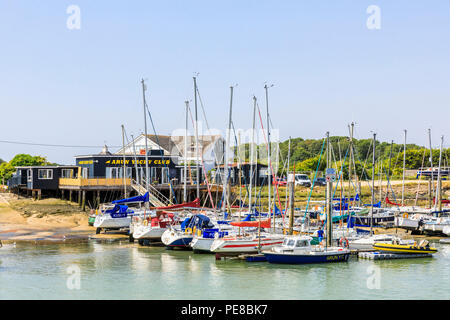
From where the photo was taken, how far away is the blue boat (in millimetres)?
38656

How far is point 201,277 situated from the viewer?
3497cm

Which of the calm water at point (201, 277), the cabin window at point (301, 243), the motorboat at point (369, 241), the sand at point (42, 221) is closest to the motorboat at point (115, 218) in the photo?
the sand at point (42, 221)

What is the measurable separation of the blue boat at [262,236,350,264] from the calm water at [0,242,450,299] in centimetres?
55

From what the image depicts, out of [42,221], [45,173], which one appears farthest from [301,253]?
[45,173]

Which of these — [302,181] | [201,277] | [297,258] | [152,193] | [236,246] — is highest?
[302,181]

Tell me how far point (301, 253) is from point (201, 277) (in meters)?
7.58

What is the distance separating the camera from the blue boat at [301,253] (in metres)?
38.7

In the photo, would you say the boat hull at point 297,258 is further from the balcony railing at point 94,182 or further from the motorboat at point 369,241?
the balcony railing at point 94,182

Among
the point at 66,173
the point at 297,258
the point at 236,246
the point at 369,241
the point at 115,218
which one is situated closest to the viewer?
the point at 297,258

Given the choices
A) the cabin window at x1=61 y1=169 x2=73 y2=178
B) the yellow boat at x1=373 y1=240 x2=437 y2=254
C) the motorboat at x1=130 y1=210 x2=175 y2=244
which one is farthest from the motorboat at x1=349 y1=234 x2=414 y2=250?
the cabin window at x1=61 y1=169 x2=73 y2=178

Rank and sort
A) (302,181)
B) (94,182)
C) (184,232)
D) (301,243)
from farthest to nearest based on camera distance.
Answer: (302,181) → (94,182) → (184,232) → (301,243)

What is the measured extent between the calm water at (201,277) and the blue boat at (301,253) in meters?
0.55

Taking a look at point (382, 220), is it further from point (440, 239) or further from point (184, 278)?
point (184, 278)

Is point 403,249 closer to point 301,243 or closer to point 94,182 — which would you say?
point 301,243
